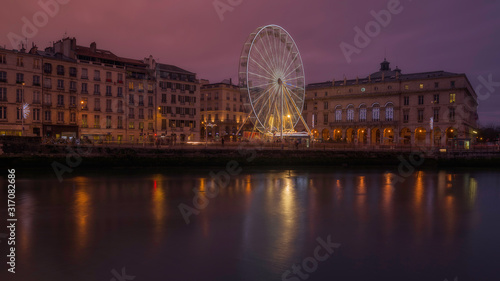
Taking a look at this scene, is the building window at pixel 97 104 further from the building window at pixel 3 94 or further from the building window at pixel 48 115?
the building window at pixel 3 94

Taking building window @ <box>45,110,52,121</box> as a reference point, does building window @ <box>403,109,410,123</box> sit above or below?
above

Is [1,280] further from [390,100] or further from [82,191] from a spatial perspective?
[390,100]

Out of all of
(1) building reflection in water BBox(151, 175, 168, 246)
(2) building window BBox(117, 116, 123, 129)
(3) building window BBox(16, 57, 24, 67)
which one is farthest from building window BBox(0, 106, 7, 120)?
(1) building reflection in water BBox(151, 175, 168, 246)

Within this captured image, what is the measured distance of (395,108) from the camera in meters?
86.9

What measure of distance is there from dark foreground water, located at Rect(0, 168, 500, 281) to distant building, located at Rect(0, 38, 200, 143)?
102ft

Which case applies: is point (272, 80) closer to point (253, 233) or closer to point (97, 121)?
point (97, 121)

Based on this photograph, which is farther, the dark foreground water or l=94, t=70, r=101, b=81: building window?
l=94, t=70, r=101, b=81: building window

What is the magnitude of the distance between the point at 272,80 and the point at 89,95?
109ft

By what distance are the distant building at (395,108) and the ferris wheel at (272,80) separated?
25641mm

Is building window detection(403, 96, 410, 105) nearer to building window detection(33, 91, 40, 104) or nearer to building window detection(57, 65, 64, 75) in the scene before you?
building window detection(57, 65, 64, 75)

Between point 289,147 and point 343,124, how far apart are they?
4337cm

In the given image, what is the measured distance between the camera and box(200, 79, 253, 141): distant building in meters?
91.5

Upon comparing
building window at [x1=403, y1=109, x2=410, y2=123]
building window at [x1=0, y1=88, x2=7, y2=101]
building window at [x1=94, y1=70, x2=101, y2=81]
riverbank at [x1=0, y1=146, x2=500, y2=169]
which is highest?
building window at [x1=94, y1=70, x2=101, y2=81]

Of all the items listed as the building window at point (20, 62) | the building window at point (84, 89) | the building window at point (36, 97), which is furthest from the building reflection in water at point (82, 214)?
the building window at point (84, 89)
